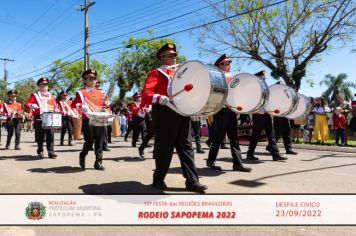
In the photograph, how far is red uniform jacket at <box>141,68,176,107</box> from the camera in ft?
17.6

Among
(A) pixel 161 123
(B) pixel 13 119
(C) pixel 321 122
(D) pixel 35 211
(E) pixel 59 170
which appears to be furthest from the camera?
(C) pixel 321 122

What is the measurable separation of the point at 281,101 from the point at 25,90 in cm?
6661

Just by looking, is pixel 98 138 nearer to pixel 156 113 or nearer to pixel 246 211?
pixel 156 113

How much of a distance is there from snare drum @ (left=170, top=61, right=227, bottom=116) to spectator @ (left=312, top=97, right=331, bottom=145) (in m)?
10.5

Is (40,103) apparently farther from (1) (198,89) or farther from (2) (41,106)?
(1) (198,89)

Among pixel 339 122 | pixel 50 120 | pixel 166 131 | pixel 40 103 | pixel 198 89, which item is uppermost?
pixel 40 103

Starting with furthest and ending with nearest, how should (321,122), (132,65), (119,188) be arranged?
(132,65) → (321,122) → (119,188)

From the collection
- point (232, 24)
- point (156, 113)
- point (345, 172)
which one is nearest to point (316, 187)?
point (345, 172)

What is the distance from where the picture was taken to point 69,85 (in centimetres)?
6100

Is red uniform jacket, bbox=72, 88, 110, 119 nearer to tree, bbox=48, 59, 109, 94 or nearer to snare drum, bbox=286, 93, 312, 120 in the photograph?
snare drum, bbox=286, 93, 312, 120

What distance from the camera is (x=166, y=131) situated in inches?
215

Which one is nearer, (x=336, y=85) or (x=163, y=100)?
(x=163, y=100)

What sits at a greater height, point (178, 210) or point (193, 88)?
point (193, 88)

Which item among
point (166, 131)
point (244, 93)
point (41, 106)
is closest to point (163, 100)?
point (166, 131)
